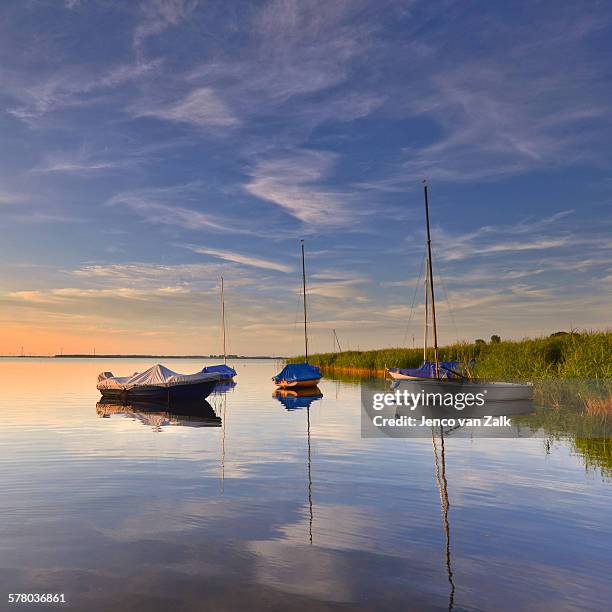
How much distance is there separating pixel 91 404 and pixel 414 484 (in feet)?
115

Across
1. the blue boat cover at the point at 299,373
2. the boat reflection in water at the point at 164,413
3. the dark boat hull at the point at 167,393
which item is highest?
the blue boat cover at the point at 299,373

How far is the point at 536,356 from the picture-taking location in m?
44.6

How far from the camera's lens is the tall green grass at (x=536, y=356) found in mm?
33719

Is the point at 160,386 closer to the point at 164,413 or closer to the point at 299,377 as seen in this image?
the point at 164,413

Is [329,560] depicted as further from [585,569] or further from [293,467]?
[293,467]

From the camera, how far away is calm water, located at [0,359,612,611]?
859 centimetres

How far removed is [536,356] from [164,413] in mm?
28191

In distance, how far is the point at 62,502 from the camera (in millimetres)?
14266

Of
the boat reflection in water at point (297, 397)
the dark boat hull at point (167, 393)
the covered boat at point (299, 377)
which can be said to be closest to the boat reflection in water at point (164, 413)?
the dark boat hull at point (167, 393)

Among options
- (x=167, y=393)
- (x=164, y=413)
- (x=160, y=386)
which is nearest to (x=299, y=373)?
(x=167, y=393)

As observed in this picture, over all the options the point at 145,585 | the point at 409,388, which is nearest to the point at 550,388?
the point at 409,388

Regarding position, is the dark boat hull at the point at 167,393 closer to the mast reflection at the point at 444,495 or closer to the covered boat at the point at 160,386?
the covered boat at the point at 160,386

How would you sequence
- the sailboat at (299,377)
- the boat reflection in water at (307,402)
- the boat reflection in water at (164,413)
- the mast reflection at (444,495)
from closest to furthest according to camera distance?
1. the mast reflection at (444,495)
2. the boat reflection in water at (307,402)
3. the boat reflection in water at (164,413)
4. the sailboat at (299,377)

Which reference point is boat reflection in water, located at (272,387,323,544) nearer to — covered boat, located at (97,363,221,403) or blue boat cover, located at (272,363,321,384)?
blue boat cover, located at (272,363,321,384)
